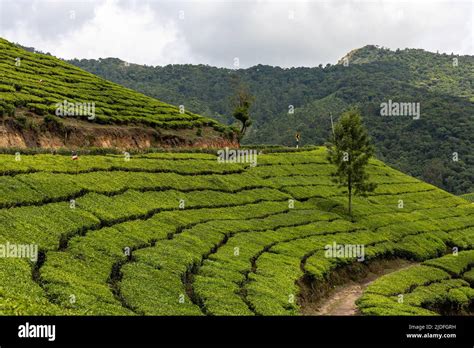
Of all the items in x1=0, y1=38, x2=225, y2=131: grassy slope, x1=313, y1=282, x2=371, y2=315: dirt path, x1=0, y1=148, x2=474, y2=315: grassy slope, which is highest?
x1=0, y1=38, x2=225, y2=131: grassy slope

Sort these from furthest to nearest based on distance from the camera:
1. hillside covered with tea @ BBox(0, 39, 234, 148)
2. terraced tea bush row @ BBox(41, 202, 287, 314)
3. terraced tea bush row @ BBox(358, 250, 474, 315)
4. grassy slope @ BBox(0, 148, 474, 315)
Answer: hillside covered with tea @ BBox(0, 39, 234, 148), terraced tea bush row @ BBox(358, 250, 474, 315), grassy slope @ BBox(0, 148, 474, 315), terraced tea bush row @ BBox(41, 202, 287, 314)

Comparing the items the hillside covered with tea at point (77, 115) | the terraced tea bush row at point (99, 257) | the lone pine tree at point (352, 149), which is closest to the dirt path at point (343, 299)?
the terraced tea bush row at point (99, 257)

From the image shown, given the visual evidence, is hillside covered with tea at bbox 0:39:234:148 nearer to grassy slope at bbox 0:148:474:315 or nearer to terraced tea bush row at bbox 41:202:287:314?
grassy slope at bbox 0:148:474:315

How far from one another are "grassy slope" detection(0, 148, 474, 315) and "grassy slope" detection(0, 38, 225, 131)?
48.3 feet

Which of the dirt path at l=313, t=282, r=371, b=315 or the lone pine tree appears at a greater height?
the lone pine tree

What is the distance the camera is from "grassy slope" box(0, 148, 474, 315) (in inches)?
976

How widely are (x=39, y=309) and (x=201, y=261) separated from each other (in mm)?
17803

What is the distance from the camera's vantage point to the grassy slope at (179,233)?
24.8 meters

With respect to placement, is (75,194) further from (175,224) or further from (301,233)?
(301,233)

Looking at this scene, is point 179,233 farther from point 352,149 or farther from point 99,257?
point 352,149

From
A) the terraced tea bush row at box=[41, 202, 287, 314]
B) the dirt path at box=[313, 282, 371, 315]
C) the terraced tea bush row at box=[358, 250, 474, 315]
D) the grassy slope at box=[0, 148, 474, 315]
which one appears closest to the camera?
the terraced tea bush row at box=[41, 202, 287, 314]

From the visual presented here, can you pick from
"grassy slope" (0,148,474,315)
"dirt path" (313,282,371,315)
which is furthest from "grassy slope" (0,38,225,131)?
"dirt path" (313,282,371,315)

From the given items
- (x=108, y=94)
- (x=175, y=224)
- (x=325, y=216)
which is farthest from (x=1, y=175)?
(x=108, y=94)

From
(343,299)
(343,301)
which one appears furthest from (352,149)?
(343,301)
